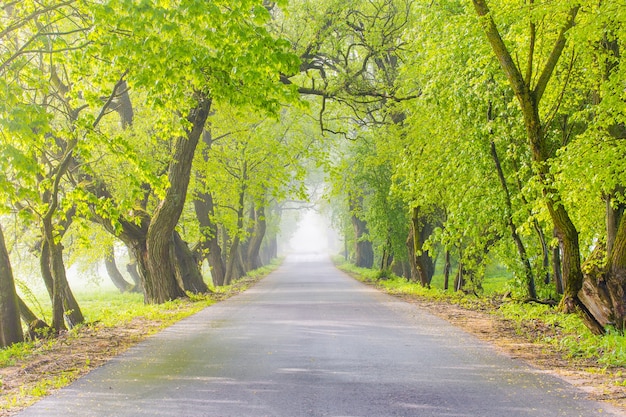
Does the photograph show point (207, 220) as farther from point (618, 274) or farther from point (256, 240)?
point (618, 274)

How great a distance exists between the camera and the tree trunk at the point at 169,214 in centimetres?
1759

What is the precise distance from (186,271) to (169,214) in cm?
465

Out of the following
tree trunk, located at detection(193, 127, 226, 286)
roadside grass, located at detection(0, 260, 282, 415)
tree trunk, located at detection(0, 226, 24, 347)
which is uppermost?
tree trunk, located at detection(193, 127, 226, 286)

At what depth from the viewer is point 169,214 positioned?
17797 millimetres

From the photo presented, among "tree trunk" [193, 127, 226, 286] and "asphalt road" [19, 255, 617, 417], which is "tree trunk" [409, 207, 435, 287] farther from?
"asphalt road" [19, 255, 617, 417]

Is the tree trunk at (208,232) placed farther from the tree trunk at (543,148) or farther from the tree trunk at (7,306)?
the tree trunk at (543,148)

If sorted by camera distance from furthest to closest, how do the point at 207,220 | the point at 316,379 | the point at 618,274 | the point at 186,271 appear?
the point at 207,220 → the point at 186,271 → the point at 618,274 → the point at 316,379

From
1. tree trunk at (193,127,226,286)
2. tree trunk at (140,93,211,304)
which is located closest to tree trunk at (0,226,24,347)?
tree trunk at (140,93,211,304)

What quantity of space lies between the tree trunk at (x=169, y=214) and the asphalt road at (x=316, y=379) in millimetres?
6590

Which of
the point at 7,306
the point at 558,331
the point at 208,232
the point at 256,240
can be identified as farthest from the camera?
the point at 256,240

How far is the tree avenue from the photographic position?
8.91 meters

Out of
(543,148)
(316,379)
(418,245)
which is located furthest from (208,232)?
(316,379)

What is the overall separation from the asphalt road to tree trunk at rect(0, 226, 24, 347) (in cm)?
268

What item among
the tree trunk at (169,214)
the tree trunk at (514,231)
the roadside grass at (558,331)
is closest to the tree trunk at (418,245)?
the roadside grass at (558,331)
